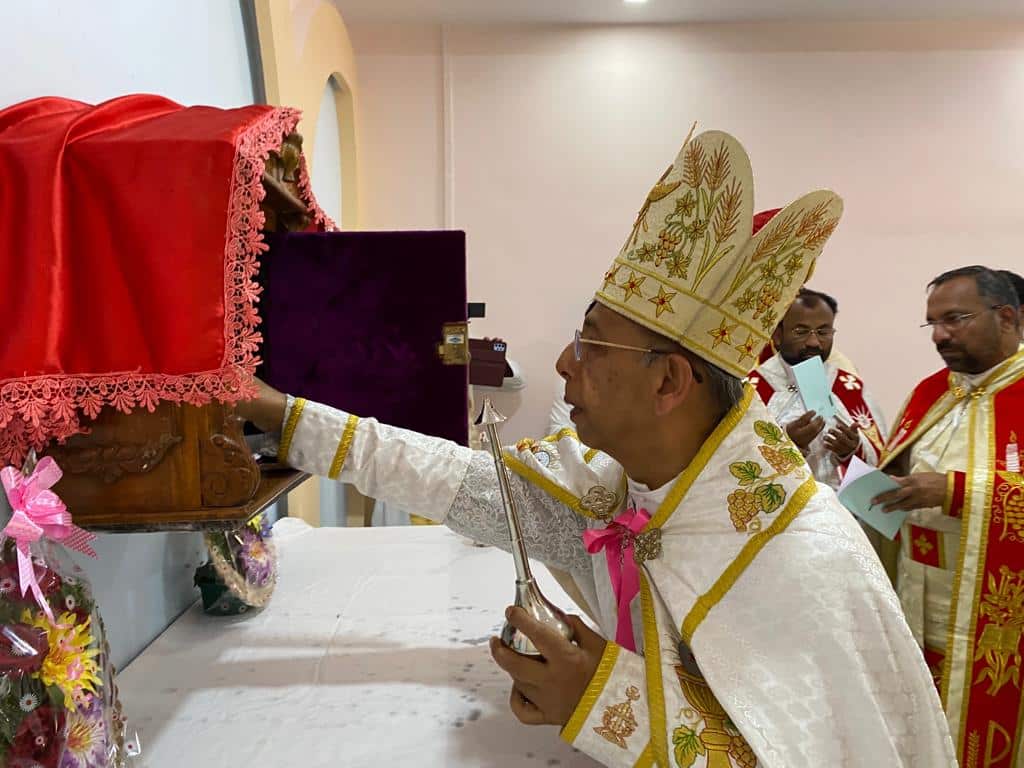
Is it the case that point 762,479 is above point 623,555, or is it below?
above

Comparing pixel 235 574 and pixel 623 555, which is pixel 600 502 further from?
pixel 235 574

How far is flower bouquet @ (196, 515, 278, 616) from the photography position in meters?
1.32

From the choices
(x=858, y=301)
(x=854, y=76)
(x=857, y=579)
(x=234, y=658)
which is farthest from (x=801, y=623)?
(x=854, y=76)

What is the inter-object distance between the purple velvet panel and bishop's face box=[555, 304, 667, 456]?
0.28 metres

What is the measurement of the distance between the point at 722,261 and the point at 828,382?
151 cm

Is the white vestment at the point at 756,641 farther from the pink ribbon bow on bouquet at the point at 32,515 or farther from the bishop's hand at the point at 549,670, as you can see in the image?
the pink ribbon bow on bouquet at the point at 32,515

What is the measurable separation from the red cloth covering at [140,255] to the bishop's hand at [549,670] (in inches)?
16.6

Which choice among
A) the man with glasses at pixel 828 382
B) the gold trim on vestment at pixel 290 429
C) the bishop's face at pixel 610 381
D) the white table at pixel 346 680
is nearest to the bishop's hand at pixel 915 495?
the man with glasses at pixel 828 382

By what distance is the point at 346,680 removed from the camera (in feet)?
3.75

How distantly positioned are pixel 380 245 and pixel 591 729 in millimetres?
751

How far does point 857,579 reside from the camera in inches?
31.7

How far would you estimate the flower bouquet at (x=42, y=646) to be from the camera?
2.27 feet

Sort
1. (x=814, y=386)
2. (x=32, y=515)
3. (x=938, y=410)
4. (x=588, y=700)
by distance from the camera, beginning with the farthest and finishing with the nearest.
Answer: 1. (x=814, y=386)
2. (x=938, y=410)
3. (x=588, y=700)
4. (x=32, y=515)

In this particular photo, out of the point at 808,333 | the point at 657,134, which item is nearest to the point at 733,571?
the point at 808,333
